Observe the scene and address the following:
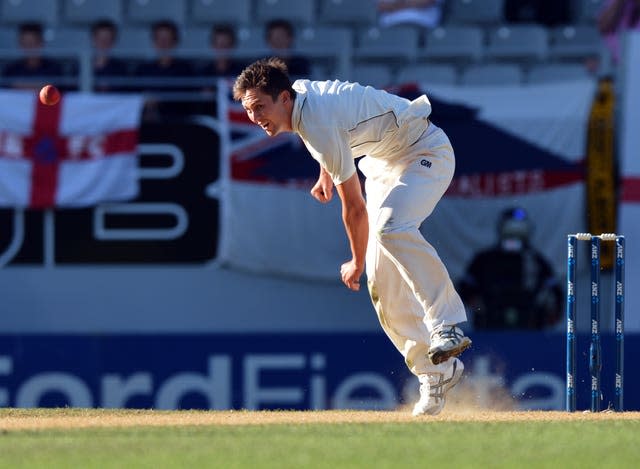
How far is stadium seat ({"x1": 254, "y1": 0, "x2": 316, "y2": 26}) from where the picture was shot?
13.7 meters

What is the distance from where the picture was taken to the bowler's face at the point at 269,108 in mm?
6582

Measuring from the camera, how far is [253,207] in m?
12.8

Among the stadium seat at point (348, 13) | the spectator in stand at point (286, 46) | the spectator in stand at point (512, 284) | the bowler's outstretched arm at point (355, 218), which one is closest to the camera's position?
the bowler's outstretched arm at point (355, 218)

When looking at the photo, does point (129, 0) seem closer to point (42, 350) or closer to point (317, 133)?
point (42, 350)

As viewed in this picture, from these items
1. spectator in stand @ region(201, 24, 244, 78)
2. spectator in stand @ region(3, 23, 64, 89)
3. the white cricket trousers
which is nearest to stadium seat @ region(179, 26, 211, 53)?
spectator in stand @ region(201, 24, 244, 78)

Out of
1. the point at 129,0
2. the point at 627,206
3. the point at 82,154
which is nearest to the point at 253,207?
the point at 82,154

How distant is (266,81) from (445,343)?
1.47 meters

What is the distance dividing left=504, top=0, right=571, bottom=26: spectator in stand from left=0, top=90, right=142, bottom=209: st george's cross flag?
404 centimetres

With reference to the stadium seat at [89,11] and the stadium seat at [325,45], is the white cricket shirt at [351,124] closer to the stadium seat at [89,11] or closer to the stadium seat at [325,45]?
the stadium seat at [325,45]

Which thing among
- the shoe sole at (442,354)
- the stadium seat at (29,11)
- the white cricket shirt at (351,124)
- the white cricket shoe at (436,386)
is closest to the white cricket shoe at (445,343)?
the shoe sole at (442,354)

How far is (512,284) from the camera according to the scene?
12297 mm

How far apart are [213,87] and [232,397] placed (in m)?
3.32

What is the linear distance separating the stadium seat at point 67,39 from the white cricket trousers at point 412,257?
6580 mm

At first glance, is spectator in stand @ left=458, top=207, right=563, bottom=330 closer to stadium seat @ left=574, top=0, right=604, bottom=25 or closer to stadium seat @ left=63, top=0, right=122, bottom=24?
stadium seat @ left=574, top=0, right=604, bottom=25
